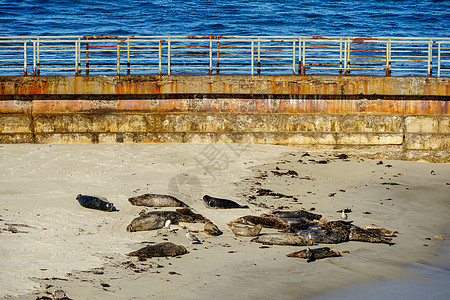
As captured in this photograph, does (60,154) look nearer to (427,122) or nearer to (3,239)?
(3,239)

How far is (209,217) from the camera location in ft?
35.0

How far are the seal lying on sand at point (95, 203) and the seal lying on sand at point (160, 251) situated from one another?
91.7 inches

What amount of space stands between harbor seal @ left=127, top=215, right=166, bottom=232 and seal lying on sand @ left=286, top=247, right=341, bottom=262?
7.09 feet

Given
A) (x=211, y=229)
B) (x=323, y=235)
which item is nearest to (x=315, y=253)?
(x=323, y=235)

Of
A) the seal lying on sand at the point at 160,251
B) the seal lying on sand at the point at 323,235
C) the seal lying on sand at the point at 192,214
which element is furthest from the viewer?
the seal lying on sand at the point at 192,214

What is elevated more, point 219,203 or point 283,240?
point 219,203

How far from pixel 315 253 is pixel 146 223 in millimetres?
2643

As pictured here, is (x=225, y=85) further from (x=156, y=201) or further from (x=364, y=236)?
(x=364, y=236)

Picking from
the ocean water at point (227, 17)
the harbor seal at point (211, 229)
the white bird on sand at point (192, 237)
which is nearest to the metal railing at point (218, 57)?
the harbor seal at point (211, 229)

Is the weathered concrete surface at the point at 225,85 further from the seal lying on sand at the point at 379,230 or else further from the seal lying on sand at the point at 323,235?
the seal lying on sand at the point at 323,235

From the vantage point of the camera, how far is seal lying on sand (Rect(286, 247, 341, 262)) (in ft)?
28.4

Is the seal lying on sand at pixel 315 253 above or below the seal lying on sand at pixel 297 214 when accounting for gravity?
below

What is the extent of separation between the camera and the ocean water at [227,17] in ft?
135

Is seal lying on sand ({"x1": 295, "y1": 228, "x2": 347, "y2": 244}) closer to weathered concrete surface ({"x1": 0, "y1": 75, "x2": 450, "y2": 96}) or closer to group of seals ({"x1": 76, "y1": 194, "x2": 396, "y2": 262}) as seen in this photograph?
group of seals ({"x1": 76, "y1": 194, "x2": 396, "y2": 262})
